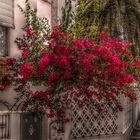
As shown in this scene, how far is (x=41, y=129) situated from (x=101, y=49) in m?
3.06

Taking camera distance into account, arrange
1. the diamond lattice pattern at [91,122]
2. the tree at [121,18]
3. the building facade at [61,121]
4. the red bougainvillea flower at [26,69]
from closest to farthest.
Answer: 1. the red bougainvillea flower at [26,69]
2. the building facade at [61,121]
3. the diamond lattice pattern at [91,122]
4. the tree at [121,18]

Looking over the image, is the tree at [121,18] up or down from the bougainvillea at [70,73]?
up

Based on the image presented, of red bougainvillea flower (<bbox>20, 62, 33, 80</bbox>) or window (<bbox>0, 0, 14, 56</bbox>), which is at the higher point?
window (<bbox>0, 0, 14, 56</bbox>)

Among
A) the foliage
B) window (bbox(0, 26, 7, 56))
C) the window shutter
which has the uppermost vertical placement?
the window shutter

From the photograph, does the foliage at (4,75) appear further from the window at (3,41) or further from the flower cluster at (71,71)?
the flower cluster at (71,71)

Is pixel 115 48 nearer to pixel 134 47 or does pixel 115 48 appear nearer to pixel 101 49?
pixel 101 49

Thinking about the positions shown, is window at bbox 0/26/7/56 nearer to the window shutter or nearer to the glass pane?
the glass pane

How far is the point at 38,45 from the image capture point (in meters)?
14.6

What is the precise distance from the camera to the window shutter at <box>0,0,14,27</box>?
48.7 feet

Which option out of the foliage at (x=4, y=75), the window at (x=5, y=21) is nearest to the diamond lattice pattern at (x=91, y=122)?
the foliage at (x=4, y=75)

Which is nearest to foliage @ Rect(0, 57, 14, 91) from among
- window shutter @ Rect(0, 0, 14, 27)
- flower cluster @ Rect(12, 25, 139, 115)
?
flower cluster @ Rect(12, 25, 139, 115)

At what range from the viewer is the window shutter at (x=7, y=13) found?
14836mm

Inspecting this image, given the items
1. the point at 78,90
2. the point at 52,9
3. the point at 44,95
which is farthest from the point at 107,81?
the point at 52,9

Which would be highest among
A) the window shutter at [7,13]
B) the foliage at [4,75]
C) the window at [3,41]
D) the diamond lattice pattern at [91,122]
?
the window shutter at [7,13]
